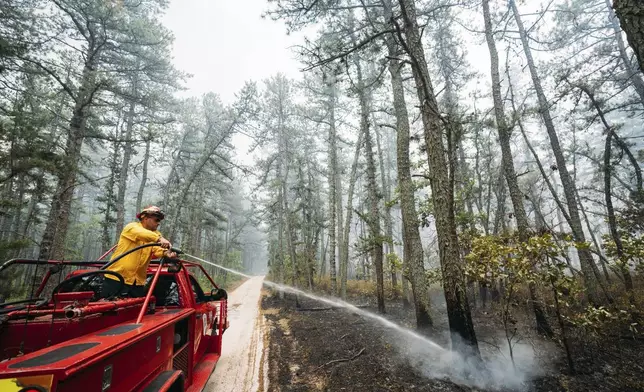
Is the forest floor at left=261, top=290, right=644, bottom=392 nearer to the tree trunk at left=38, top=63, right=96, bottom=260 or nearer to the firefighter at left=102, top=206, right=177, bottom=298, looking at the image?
the firefighter at left=102, top=206, right=177, bottom=298

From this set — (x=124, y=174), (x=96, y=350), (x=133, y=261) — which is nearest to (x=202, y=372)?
(x=133, y=261)

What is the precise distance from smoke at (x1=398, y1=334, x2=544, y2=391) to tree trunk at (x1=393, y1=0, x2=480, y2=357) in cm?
22

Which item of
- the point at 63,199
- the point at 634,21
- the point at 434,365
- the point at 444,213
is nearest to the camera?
the point at 634,21

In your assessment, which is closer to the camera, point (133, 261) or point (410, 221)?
point (133, 261)

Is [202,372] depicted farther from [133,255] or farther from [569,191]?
[569,191]

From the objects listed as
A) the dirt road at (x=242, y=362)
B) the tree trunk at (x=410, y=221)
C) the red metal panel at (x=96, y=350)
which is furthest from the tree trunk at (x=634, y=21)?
the dirt road at (x=242, y=362)

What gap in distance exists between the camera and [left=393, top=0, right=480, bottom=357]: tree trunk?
16.6ft

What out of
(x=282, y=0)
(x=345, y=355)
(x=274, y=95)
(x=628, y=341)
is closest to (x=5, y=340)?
(x=345, y=355)

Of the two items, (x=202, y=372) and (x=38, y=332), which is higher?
(x=38, y=332)

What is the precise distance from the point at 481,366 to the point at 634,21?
5.19 metres

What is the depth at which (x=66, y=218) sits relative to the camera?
10523 mm

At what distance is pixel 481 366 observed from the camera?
4656 millimetres

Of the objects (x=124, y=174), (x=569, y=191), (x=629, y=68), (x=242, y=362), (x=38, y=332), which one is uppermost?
(x=629, y=68)

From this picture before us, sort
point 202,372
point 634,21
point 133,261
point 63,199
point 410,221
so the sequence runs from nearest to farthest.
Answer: point 634,21, point 133,261, point 202,372, point 410,221, point 63,199
